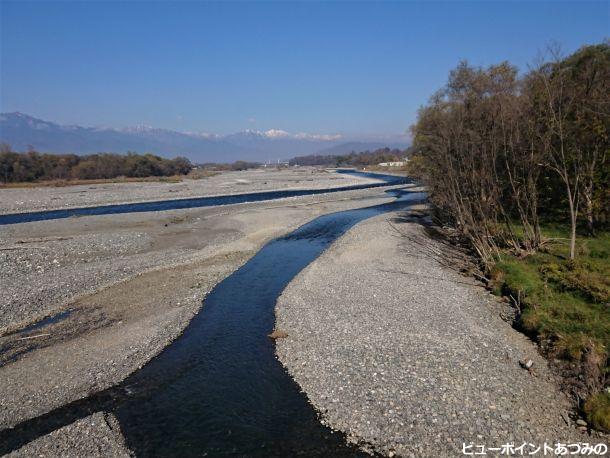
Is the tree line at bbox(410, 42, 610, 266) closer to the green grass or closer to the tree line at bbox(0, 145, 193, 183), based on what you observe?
the green grass

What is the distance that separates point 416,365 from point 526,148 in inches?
738

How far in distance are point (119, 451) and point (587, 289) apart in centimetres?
1773

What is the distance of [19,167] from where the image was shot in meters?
94.2

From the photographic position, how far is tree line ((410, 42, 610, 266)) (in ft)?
76.5

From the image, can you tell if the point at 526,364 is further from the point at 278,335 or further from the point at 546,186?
the point at 546,186

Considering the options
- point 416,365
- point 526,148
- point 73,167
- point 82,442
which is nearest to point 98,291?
point 82,442

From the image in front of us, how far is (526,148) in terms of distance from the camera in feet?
81.3

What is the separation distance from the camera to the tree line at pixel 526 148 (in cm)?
2333

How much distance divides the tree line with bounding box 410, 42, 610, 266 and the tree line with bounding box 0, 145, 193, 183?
99.3 meters

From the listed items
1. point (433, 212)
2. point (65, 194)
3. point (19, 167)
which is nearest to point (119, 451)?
point (433, 212)

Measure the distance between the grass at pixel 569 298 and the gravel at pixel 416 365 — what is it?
828 mm

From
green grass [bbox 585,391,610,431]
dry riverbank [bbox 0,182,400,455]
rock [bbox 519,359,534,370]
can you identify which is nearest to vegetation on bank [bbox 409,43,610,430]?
green grass [bbox 585,391,610,431]

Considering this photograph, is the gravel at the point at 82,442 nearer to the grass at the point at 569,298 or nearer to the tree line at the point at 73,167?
the grass at the point at 569,298

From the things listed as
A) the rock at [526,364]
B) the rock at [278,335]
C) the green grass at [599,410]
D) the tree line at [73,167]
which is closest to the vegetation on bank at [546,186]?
the green grass at [599,410]
